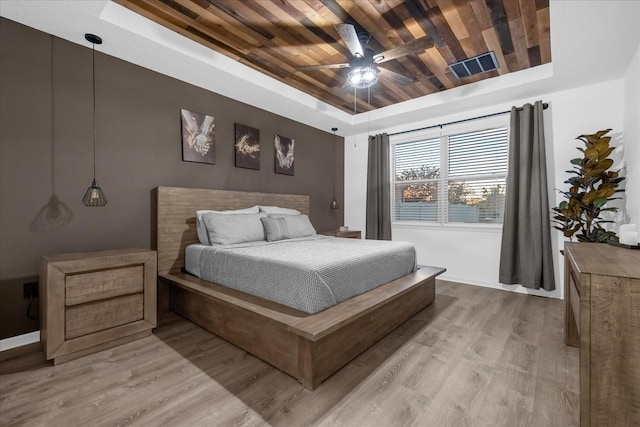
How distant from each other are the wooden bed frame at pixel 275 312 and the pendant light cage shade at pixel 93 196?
20.9 inches

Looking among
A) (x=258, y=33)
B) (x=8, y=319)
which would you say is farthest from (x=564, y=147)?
(x=8, y=319)

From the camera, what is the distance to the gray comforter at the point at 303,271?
1871mm

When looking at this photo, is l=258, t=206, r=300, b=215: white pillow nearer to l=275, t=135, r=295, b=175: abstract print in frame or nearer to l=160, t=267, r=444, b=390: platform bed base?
l=275, t=135, r=295, b=175: abstract print in frame

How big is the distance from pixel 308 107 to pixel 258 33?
4.86 ft

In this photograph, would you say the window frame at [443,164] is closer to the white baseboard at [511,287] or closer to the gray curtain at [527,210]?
the gray curtain at [527,210]

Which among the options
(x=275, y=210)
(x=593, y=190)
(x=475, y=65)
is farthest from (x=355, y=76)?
(x=593, y=190)

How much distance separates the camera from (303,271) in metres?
1.88

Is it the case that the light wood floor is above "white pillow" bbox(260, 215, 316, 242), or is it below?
below

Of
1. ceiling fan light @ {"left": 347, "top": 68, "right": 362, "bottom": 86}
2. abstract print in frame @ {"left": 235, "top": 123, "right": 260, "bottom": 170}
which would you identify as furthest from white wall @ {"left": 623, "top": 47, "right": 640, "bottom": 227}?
abstract print in frame @ {"left": 235, "top": 123, "right": 260, "bottom": 170}

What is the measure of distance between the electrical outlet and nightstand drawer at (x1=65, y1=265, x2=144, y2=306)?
56 centimetres

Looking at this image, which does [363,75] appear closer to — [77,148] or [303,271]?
[303,271]

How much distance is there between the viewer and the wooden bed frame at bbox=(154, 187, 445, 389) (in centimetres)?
171

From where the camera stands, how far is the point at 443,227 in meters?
4.41

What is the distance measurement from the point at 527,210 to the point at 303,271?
315cm
